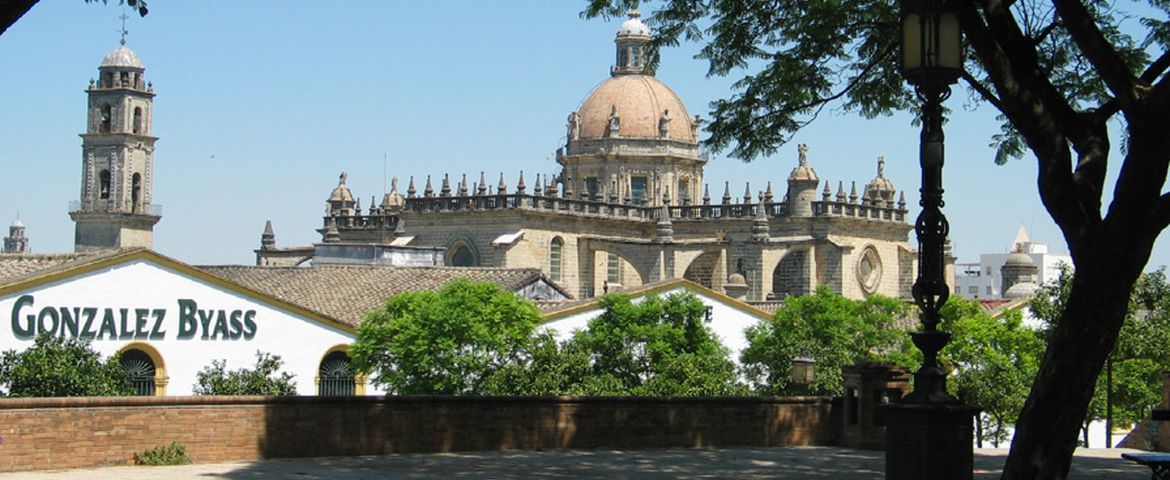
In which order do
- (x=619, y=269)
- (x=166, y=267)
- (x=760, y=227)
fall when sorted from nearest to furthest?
(x=166, y=267), (x=760, y=227), (x=619, y=269)

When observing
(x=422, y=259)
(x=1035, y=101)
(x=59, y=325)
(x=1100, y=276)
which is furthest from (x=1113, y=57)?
(x=422, y=259)

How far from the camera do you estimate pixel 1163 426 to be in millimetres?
24234

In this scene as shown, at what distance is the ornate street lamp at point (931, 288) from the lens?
39.1 ft

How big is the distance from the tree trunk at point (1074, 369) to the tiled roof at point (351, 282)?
35.8 m

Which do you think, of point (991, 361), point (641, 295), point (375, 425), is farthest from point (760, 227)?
point (375, 425)

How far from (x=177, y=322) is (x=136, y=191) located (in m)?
62.8

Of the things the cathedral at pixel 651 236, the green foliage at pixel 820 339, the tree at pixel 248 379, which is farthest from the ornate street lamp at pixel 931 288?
the cathedral at pixel 651 236

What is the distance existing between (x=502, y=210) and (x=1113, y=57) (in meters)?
63.2

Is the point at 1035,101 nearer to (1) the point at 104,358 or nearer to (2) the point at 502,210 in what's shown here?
(1) the point at 104,358

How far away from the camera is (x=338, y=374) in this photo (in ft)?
145

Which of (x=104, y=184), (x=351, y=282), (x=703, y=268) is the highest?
(x=104, y=184)

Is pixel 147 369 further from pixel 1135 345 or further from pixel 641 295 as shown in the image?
pixel 1135 345

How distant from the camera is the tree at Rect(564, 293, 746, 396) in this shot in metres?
42.5

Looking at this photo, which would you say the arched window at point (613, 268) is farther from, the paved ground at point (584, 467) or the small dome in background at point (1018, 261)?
the paved ground at point (584, 467)
